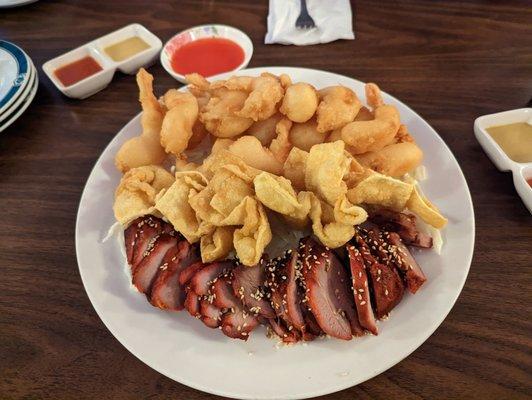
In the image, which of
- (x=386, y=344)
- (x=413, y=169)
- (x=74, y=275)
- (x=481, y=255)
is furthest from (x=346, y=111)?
(x=74, y=275)

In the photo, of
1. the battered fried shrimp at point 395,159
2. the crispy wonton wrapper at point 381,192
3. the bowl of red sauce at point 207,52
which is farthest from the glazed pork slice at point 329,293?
the bowl of red sauce at point 207,52

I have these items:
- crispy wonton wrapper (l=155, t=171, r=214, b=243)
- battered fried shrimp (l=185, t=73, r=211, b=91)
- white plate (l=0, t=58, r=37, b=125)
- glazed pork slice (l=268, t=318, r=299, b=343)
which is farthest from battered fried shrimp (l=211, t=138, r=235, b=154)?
white plate (l=0, t=58, r=37, b=125)

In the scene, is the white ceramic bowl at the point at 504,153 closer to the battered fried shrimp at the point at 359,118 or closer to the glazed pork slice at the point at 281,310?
the battered fried shrimp at the point at 359,118

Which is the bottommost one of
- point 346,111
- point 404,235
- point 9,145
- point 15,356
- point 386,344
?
point 15,356

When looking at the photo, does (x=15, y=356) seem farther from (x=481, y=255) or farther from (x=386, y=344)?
(x=481, y=255)

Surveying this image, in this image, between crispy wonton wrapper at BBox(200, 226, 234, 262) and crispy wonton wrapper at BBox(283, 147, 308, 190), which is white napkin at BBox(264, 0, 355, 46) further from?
crispy wonton wrapper at BBox(200, 226, 234, 262)

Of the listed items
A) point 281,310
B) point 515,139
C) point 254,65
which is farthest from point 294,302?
point 254,65
